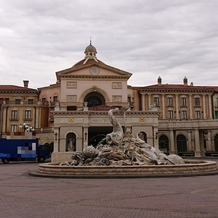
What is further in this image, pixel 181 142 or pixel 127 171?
pixel 181 142

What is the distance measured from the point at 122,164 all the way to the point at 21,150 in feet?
82.5

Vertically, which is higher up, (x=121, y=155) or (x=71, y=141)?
(x=71, y=141)

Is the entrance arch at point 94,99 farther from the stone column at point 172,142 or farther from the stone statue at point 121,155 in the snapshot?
the stone statue at point 121,155

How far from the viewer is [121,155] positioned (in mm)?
23641

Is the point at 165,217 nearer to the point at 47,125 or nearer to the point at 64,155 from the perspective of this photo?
the point at 64,155

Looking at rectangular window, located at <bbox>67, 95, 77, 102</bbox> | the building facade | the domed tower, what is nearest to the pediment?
the building facade

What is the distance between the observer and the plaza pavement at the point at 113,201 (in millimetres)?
9680

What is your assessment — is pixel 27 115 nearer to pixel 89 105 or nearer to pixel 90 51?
pixel 89 105

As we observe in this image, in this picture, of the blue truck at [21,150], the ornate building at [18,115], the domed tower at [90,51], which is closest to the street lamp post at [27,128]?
the ornate building at [18,115]

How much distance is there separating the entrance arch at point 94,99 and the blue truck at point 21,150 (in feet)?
61.7

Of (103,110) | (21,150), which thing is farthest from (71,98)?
(21,150)

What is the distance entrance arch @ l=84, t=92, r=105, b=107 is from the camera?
205 feet

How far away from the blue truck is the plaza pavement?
28494 mm

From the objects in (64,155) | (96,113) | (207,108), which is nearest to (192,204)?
(64,155)
